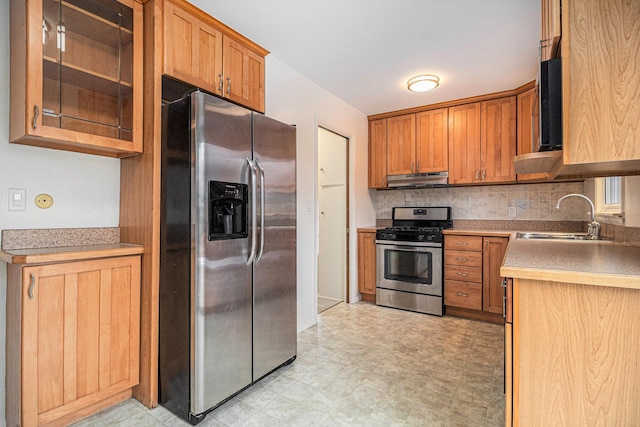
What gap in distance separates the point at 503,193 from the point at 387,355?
8.32 ft

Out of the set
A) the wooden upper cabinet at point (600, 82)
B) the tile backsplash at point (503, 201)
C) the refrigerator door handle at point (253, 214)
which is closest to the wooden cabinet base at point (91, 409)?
the refrigerator door handle at point (253, 214)

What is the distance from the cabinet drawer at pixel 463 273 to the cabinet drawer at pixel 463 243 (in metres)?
0.21

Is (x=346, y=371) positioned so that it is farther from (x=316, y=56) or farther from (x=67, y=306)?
(x=316, y=56)

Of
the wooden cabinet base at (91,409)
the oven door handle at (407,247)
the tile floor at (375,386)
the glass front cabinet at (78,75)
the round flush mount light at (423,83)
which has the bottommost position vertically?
the tile floor at (375,386)

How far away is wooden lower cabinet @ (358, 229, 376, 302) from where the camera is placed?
412 centimetres

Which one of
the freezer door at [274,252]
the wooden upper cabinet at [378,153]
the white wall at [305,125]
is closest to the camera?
the freezer door at [274,252]

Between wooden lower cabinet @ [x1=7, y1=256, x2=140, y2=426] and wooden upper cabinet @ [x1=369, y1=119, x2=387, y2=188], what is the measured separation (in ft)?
10.5

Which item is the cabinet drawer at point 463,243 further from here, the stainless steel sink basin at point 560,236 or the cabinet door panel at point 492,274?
the stainless steel sink basin at point 560,236

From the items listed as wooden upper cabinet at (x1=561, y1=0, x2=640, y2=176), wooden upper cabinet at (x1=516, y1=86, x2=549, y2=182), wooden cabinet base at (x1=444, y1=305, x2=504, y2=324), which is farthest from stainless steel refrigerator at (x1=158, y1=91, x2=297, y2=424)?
wooden upper cabinet at (x1=516, y1=86, x2=549, y2=182)

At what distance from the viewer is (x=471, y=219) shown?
13.4ft

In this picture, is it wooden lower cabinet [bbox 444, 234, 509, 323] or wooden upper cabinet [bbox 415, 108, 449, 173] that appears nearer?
wooden lower cabinet [bbox 444, 234, 509, 323]

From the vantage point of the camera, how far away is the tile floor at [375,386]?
1798mm

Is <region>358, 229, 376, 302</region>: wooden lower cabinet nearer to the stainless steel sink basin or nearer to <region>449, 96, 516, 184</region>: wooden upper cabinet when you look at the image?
<region>449, 96, 516, 184</region>: wooden upper cabinet

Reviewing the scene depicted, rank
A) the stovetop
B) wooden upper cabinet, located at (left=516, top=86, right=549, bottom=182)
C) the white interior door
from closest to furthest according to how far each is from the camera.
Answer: wooden upper cabinet, located at (left=516, top=86, right=549, bottom=182) → the stovetop → the white interior door
